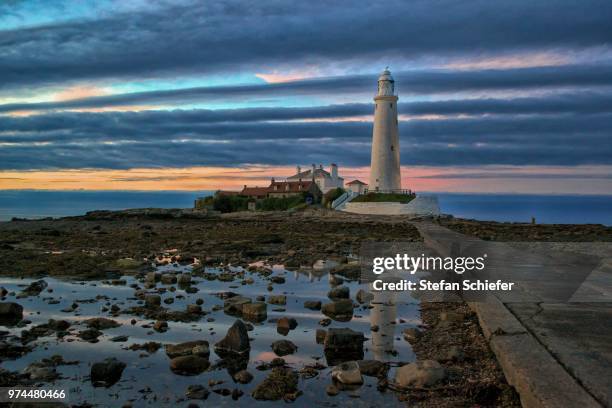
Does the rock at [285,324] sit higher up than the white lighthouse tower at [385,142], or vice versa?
the white lighthouse tower at [385,142]

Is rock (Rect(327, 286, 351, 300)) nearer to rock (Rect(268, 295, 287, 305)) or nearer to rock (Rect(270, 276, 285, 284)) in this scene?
rock (Rect(268, 295, 287, 305))

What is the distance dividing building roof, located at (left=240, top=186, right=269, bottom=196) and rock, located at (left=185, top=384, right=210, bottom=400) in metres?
64.3

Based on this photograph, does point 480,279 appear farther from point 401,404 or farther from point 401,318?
point 401,404

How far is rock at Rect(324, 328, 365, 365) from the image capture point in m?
6.98

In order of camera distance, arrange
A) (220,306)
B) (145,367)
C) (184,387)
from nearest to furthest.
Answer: (184,387) < (145,367) < (220,306)

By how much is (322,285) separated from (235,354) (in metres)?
5.91

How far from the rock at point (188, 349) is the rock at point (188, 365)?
375mm

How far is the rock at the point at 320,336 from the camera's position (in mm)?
7587

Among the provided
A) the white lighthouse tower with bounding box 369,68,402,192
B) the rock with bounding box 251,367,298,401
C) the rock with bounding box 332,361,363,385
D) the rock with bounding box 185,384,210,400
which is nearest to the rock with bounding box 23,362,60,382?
the rock with bounding box 185,384,210,400

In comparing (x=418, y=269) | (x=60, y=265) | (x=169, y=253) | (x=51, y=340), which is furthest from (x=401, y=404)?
(x=169, y=253)

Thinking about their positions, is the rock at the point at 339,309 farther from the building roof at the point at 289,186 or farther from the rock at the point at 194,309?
the building roof at the point at 289,186

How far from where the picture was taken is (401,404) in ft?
17.2

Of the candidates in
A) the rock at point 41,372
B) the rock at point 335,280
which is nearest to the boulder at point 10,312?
the rock at point 41,372

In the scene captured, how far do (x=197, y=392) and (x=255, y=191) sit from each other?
6558cm
